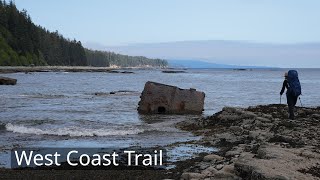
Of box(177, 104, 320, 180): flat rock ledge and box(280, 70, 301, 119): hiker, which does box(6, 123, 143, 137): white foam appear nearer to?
box(177, 104, 320, 180): flat rock ledge

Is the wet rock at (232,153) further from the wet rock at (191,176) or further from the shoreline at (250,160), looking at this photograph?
the wet rock at (191,176)

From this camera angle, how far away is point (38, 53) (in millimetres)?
145250

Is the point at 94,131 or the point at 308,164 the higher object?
the point at 308,164

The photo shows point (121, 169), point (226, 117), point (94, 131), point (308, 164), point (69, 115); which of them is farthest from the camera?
point (69, 115)

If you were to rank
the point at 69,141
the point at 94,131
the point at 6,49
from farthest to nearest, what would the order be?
the point at 6,49 → the point at 94,131 → the point at 69,141

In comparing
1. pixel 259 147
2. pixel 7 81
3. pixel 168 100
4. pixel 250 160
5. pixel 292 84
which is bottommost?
pixel 7 81

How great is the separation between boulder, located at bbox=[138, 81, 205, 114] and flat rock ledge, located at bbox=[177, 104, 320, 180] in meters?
4.75

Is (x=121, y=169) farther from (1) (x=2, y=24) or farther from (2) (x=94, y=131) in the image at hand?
(1) (x=2, y=24)

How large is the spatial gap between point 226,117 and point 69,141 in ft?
26.0

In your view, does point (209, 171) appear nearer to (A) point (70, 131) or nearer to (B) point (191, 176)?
(B) point (191, 176)

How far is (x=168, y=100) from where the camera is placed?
82.2 feet

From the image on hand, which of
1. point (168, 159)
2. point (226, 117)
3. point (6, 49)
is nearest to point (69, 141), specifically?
point (168, 159)

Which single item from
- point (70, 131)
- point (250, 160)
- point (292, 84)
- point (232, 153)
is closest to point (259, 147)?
point (232, 153)

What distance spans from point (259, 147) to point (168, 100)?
1498 cm
